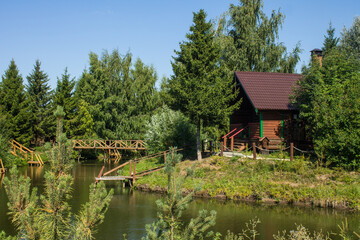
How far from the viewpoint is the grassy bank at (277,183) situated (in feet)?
53.0

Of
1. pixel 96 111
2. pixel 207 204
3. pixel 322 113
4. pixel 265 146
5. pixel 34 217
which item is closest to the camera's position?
pixel 34 217

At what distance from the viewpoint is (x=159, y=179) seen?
21.4m

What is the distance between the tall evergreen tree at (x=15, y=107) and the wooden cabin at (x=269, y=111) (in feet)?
81.7

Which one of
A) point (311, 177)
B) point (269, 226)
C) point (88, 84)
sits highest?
point (88, 84)

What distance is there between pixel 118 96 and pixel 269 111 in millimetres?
21593

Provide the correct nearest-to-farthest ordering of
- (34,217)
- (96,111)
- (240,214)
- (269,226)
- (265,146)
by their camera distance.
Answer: (34,217) → (269,226) → (240,214) → (265,146) → (96,111)

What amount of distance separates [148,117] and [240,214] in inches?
1076

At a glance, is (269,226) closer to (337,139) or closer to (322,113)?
(337,139)

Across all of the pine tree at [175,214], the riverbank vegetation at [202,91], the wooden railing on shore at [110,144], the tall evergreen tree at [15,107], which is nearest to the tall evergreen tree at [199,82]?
the riverbank vegetation at [202,91]

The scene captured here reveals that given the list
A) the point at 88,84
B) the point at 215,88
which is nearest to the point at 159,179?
the point at 215,88

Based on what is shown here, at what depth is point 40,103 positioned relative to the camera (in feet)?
140

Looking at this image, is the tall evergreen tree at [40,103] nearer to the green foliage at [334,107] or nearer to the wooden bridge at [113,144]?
the wooden bridge at [113,144]

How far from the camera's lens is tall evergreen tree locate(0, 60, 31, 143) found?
124 ft

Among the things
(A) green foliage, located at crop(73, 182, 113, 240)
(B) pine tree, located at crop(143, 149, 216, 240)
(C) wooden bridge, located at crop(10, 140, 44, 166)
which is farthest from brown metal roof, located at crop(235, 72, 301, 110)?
(C) wooden bridge, located at crop(10, 140, 44, 166)
